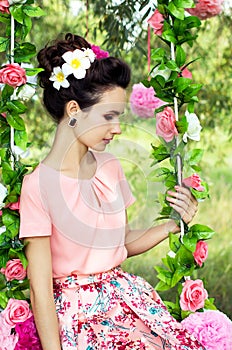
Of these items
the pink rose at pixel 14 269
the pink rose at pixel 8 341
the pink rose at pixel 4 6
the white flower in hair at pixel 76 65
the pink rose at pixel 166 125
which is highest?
the pink rose at pixel 4 6

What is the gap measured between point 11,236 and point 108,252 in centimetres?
32

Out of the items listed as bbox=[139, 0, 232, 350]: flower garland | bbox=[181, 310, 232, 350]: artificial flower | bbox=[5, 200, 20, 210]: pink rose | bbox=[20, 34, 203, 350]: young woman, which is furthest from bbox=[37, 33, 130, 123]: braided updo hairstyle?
bbox=[181, 310, 232, 350]: artificial flower

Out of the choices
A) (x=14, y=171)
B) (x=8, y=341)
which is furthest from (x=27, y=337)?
(x=14, y=171)

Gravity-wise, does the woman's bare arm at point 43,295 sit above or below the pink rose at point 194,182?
below

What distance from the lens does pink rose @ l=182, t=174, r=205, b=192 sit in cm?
239

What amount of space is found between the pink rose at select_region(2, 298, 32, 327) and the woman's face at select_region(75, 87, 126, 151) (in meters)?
0.56

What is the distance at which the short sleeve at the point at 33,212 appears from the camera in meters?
2.21

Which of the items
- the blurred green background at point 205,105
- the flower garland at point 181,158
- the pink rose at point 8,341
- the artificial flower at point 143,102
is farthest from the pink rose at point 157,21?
the blurred green background at point 205,105

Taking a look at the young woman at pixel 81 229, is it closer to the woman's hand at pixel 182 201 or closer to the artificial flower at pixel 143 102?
the woman's hand at pixel 182 201

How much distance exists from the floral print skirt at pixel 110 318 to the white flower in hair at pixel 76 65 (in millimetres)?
637

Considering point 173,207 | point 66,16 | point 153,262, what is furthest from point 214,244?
point 173,207

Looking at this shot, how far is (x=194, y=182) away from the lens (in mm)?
2387

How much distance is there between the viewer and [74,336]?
7.36ft

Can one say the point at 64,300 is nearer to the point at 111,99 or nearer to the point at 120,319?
the point at 120,319
